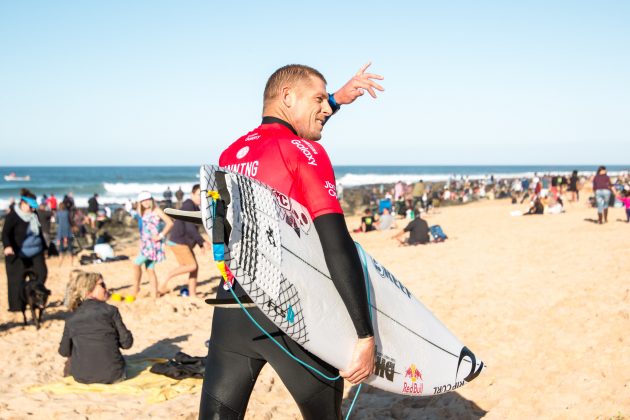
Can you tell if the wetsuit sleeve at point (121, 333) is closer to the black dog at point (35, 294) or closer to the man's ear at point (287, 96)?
the black dog at point (35, 294)

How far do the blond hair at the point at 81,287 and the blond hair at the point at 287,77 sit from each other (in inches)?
173

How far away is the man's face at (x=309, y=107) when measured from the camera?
248 cm

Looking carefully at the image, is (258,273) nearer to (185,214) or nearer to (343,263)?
(343,263)

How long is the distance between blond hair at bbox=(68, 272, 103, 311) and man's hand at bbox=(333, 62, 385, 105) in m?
4.32

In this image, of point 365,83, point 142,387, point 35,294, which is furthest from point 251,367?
point 35,294

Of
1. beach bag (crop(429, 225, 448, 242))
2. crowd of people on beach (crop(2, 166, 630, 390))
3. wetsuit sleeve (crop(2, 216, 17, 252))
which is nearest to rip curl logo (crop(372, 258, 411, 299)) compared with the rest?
crowd of people on beach (crop(2, 166, 630, 390))

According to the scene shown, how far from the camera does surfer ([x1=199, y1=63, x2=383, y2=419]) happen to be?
7.23 ft

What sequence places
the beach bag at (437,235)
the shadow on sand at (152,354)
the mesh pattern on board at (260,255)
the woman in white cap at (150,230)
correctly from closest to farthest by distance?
1. the mesh pattern on board at (260,255)
2. the shadow on sand at (152,354)
3. the woman in white cap at (150,230)
4. the beach bag at (437,235)

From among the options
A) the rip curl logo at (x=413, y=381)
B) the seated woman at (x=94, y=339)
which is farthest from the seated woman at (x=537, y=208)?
the rip curl logo at (x=413, y=381)

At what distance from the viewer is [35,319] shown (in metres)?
9.38

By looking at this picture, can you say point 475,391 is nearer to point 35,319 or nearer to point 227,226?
point 227,226

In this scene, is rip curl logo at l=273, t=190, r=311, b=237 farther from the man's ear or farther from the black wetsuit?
the man's ear

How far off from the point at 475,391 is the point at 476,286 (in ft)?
15.5

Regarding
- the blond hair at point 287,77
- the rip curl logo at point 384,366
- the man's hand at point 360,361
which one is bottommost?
the rip curl logo at point 384,366
